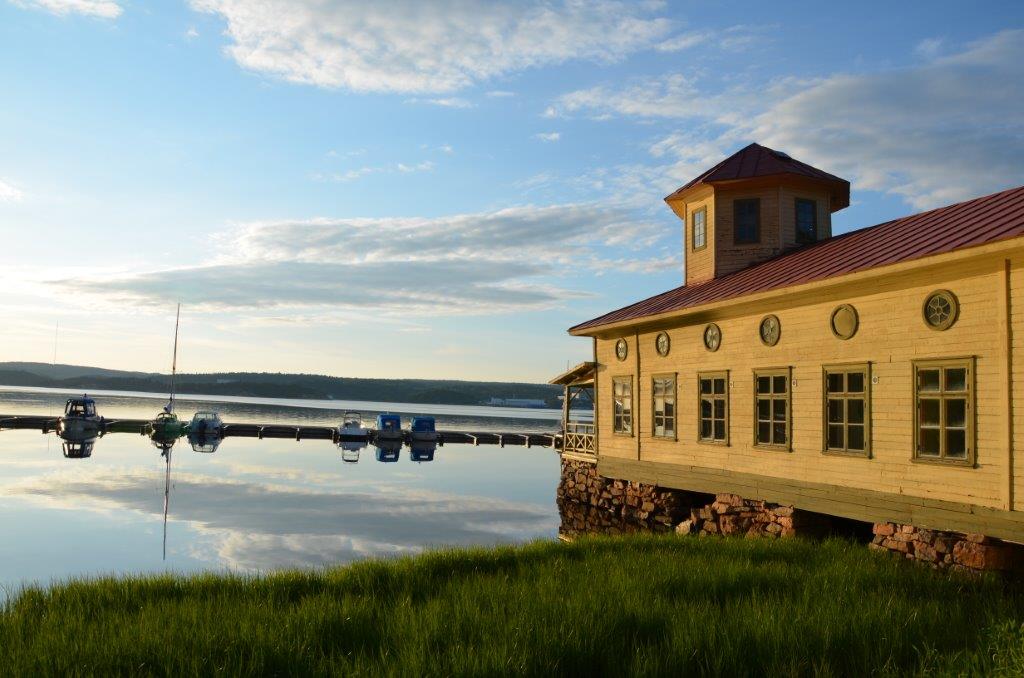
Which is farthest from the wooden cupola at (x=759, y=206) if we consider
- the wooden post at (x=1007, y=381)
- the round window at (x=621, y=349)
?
the wooden post at (x=1007, y=381)

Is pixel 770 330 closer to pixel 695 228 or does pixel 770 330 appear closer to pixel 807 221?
pixel 807 221

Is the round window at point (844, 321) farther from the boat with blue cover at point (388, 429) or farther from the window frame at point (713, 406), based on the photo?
the boat with blue cover at point (388, 429)

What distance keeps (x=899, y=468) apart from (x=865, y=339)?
2598mm

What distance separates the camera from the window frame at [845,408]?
16.3 meters

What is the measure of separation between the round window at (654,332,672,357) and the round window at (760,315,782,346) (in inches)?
172

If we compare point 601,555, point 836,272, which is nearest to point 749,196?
point 836,272

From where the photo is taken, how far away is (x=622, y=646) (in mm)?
8281

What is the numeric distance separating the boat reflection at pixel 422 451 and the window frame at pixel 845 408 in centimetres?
4078

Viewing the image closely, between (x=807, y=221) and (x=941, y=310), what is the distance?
10936mm

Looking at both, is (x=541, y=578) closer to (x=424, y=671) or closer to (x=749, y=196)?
(x=424, y=671)

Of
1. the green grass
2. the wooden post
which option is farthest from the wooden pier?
the green grass

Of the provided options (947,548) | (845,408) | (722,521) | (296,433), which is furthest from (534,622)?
(296,433)

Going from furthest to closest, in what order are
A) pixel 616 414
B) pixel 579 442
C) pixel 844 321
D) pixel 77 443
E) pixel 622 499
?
pixel 77 443, pixel 579 442, pixel 622 499, pixel 616 414, pixel 844 321

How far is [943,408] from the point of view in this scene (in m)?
14.6
